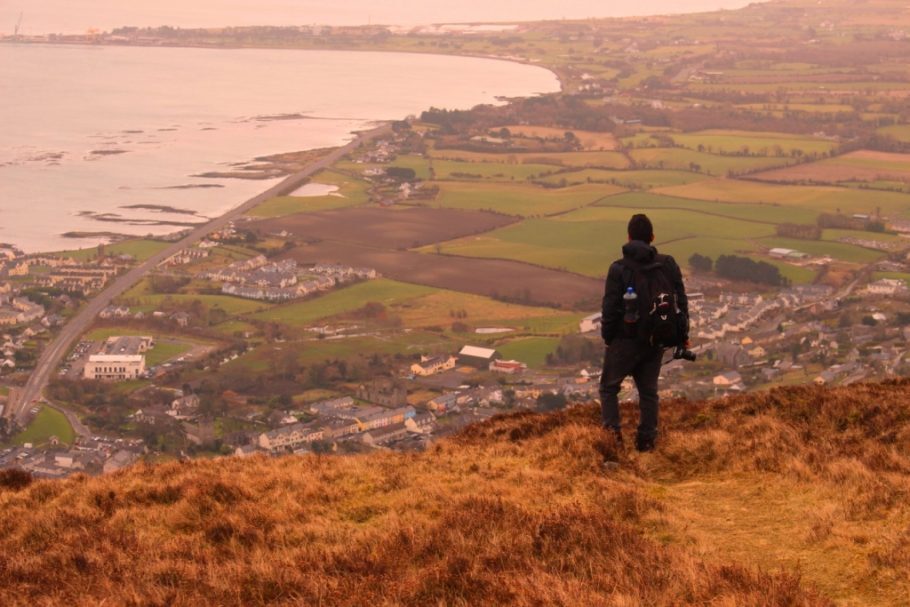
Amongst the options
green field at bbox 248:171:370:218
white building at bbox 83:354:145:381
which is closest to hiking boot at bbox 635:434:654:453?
white building at bbox 83:354:145:381

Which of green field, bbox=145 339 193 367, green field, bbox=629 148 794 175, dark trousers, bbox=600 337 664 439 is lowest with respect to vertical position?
green field, bbox=145 339 193 367

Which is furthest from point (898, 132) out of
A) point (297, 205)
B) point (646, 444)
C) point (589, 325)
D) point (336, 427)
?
point (646, 444)

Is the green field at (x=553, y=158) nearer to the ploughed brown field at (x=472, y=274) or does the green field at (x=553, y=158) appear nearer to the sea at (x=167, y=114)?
the sea at (x=167, y=114)

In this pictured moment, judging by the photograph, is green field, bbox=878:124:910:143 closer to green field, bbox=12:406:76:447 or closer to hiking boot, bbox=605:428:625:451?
green field, bbox=12:406:76:447

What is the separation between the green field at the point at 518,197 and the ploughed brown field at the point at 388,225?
1.97m

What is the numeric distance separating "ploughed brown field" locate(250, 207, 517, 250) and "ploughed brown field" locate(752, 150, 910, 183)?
22.5m

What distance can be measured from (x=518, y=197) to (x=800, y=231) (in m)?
18.4

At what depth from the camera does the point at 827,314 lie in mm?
A: 44312

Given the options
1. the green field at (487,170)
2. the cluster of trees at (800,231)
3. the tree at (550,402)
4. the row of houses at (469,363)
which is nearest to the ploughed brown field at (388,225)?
the green field at (487,170)

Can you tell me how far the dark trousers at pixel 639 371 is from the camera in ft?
38.2

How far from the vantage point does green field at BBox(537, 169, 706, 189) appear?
74875 mm

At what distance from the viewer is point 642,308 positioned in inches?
445

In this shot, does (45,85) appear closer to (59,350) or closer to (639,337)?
(59,350)

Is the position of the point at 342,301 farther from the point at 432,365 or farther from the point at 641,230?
the point at 641,230
